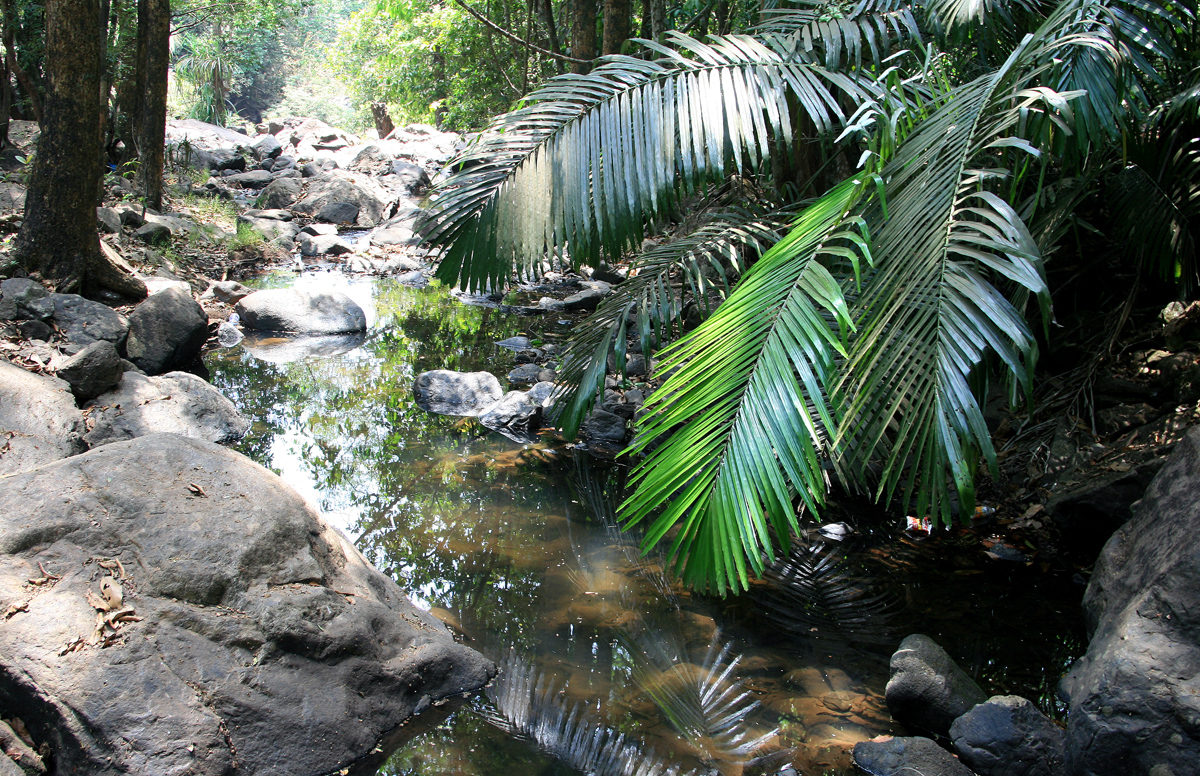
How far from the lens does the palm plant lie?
202cm

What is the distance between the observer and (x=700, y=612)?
316 cm

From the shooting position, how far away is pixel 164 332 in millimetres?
5547

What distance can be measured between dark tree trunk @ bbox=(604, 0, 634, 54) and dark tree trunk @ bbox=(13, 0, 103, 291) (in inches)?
142

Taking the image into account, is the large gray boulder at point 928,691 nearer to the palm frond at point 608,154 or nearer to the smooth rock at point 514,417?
the palm frond at point 608,154

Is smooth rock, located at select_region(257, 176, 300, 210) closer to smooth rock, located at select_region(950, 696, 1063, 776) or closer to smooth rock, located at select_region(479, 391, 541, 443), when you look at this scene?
smooth rock, located at select_region(479, 391, 541, 443)

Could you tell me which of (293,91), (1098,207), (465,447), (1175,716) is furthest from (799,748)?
(293,91)

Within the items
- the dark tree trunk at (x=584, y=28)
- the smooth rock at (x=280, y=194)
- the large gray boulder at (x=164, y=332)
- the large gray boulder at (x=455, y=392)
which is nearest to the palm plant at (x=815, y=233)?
the large gray boulder at (x=455, y=392)

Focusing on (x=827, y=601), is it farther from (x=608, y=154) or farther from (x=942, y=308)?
(x=608, y=154)

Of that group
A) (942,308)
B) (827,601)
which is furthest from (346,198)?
(942,308)

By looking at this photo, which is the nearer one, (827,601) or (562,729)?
(562,729)

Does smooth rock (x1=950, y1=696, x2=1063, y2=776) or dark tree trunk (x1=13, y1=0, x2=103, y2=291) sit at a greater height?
dark tree trunk (x1=13, y1=0, x2=103, y2=291)

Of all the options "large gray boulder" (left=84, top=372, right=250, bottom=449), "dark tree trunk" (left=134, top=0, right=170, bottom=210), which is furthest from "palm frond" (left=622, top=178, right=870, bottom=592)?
"dark tree trunk" (left=134, top=0, right=170, bottom=210)

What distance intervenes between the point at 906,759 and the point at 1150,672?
0.70 metres

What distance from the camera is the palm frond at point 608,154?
3039 mm
